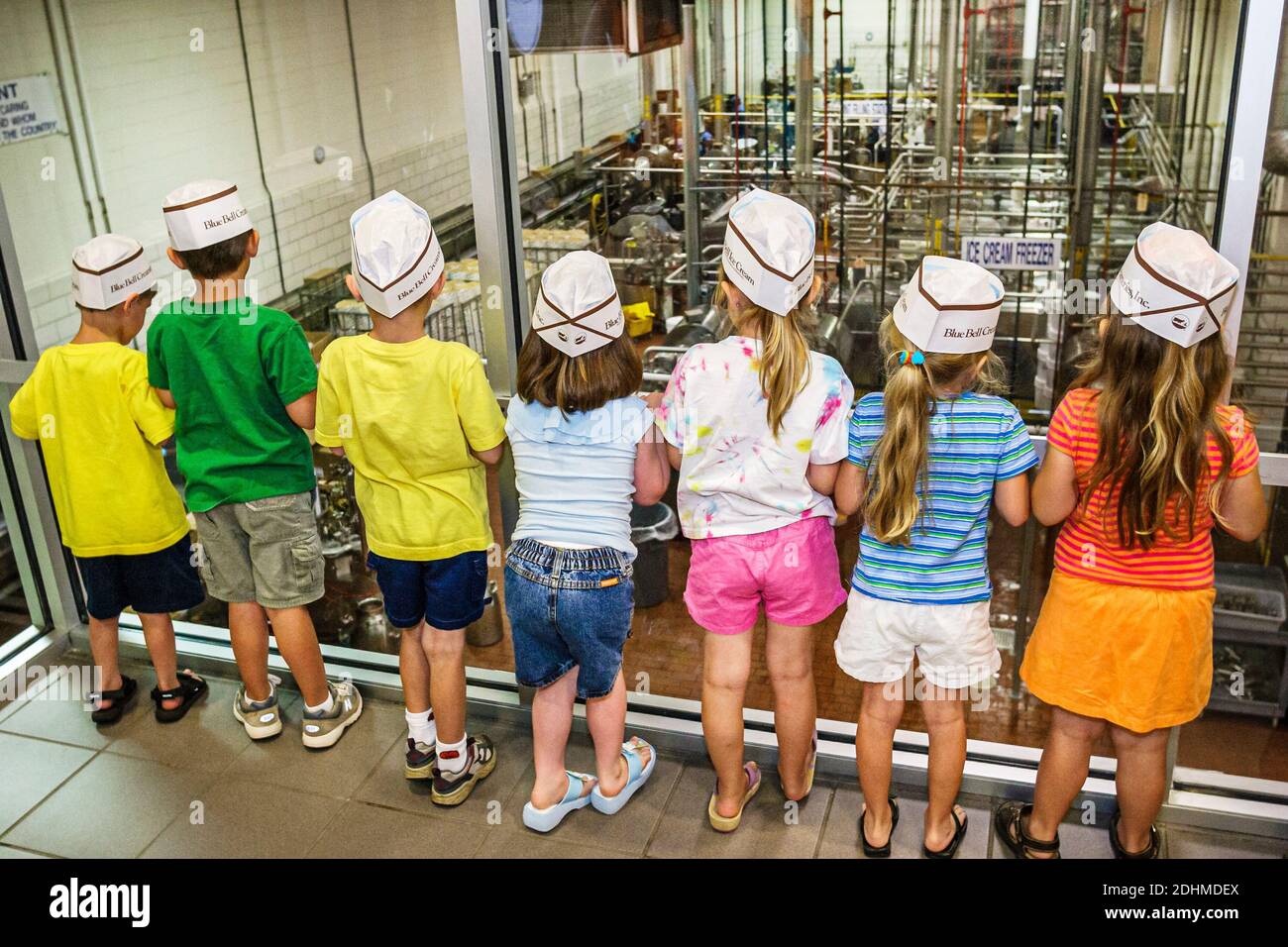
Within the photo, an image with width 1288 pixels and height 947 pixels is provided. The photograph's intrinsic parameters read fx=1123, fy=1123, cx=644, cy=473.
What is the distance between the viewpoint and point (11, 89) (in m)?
3.79

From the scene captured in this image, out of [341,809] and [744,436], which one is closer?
[744,436]

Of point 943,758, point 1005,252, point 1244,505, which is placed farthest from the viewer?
point 1005,252

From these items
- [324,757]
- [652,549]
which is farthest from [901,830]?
[652,549]

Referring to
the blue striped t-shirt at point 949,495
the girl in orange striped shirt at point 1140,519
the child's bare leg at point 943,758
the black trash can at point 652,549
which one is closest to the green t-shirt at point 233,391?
the blue striped t-shirt at point 949,495

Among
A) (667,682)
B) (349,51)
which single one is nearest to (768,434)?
(667,682)

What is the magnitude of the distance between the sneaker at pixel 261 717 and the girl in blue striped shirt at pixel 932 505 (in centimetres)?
154

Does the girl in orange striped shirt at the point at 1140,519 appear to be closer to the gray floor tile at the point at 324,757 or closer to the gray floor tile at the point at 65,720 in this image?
the gray floor tile at the point at 324,757

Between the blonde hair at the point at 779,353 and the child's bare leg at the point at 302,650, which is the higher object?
the blonde hair at the point at 779,353

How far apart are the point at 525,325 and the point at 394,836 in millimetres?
1236

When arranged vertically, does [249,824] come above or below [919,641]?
below

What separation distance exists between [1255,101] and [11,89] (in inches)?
147

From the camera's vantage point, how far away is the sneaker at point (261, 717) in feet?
9.68

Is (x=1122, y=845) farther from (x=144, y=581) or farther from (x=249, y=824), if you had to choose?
(x=144, y=581)

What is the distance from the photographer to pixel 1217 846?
246 centimetres
